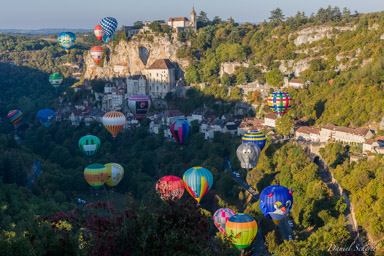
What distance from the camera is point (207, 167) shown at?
1094 inches

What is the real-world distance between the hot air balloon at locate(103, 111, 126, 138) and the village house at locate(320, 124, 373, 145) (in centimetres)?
1420

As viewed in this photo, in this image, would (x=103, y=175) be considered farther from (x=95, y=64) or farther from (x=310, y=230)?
(x=95, y=64)

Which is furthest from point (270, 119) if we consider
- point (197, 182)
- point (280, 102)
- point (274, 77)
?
point (197, 182)

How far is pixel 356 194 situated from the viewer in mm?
20172

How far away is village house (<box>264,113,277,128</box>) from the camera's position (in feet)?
101

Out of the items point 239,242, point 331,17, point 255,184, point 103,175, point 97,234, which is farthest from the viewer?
point 331,17

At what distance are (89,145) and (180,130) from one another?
611 cm

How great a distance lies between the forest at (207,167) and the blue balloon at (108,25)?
6.51ft

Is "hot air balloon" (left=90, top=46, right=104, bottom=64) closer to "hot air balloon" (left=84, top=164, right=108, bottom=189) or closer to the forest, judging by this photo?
the forest

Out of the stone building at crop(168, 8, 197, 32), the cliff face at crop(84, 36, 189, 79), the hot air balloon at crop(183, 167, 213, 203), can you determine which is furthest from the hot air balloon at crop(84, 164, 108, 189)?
the stone building at crop(168, 8, 197, 32)

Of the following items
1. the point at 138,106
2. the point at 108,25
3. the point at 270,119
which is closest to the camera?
the point at 270,119

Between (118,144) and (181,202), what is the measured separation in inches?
1044

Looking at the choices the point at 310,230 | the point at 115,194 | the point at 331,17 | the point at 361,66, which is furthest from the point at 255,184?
the point at 331,17

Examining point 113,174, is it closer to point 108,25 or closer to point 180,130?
point 180,130
